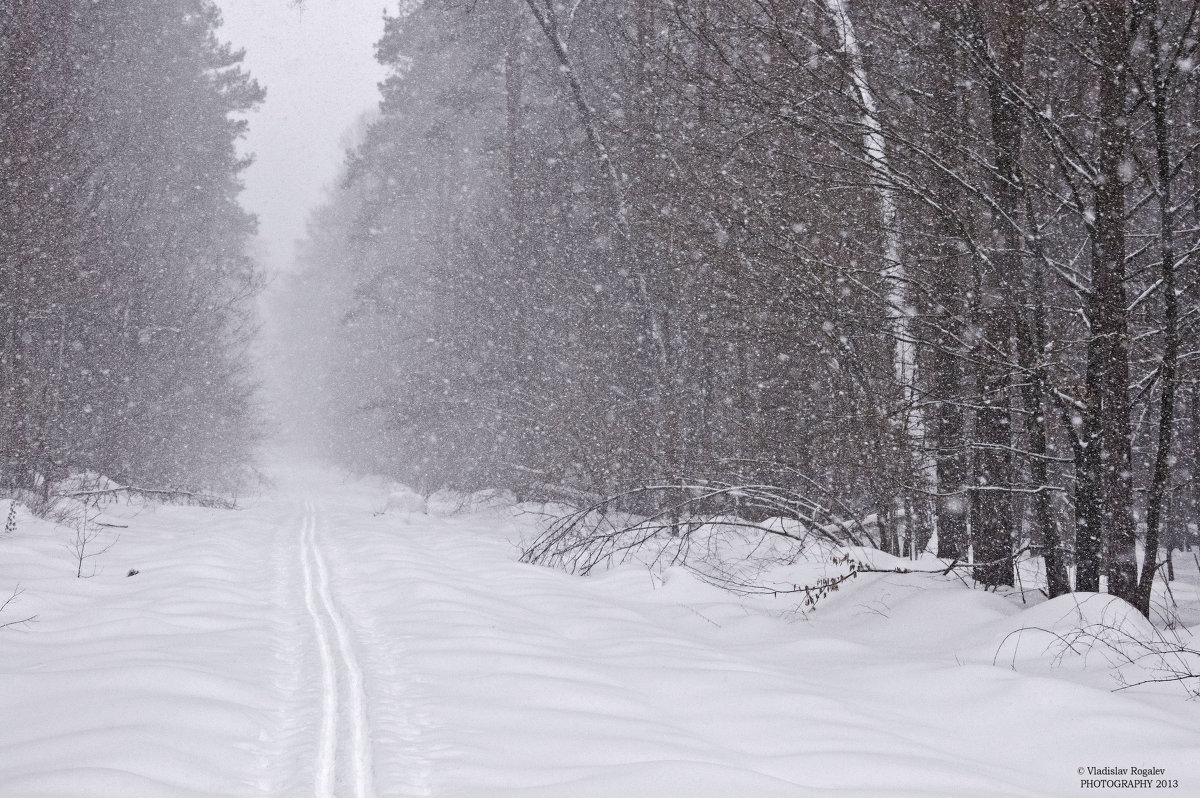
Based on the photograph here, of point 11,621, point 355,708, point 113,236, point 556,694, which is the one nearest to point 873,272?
point 556,694

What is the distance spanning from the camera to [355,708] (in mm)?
4629

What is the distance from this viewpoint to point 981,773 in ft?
12.5

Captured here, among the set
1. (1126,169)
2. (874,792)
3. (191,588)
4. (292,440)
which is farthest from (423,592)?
(292,440)

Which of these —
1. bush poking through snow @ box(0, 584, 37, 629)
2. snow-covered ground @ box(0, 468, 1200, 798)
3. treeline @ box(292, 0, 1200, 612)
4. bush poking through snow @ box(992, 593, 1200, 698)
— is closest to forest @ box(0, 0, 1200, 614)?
treeline @ box(292, 0, 1200, 612)

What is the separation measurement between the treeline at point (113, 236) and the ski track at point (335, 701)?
25.2 feet

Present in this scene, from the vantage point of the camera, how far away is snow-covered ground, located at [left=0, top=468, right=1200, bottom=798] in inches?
146

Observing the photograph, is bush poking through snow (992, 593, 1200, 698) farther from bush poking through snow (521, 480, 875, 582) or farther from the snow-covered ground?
bush poking through snow (521, 480, 875, 582)

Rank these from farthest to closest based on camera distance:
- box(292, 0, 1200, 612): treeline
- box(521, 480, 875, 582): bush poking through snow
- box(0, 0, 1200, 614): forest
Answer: box(521, 480, 875, 582): bush poking through snow < box(0, 0, 1200, 614): forest < box(292, 0, 1200, 612): treeline

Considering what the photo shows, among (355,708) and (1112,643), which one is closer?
(355,708)

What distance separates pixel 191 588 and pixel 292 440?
63905 millimetres

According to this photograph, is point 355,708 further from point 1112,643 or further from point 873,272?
point 873,272

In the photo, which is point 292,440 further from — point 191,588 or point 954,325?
point 954,325

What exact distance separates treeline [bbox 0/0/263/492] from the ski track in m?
7.67

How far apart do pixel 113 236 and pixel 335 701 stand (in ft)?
50.6
